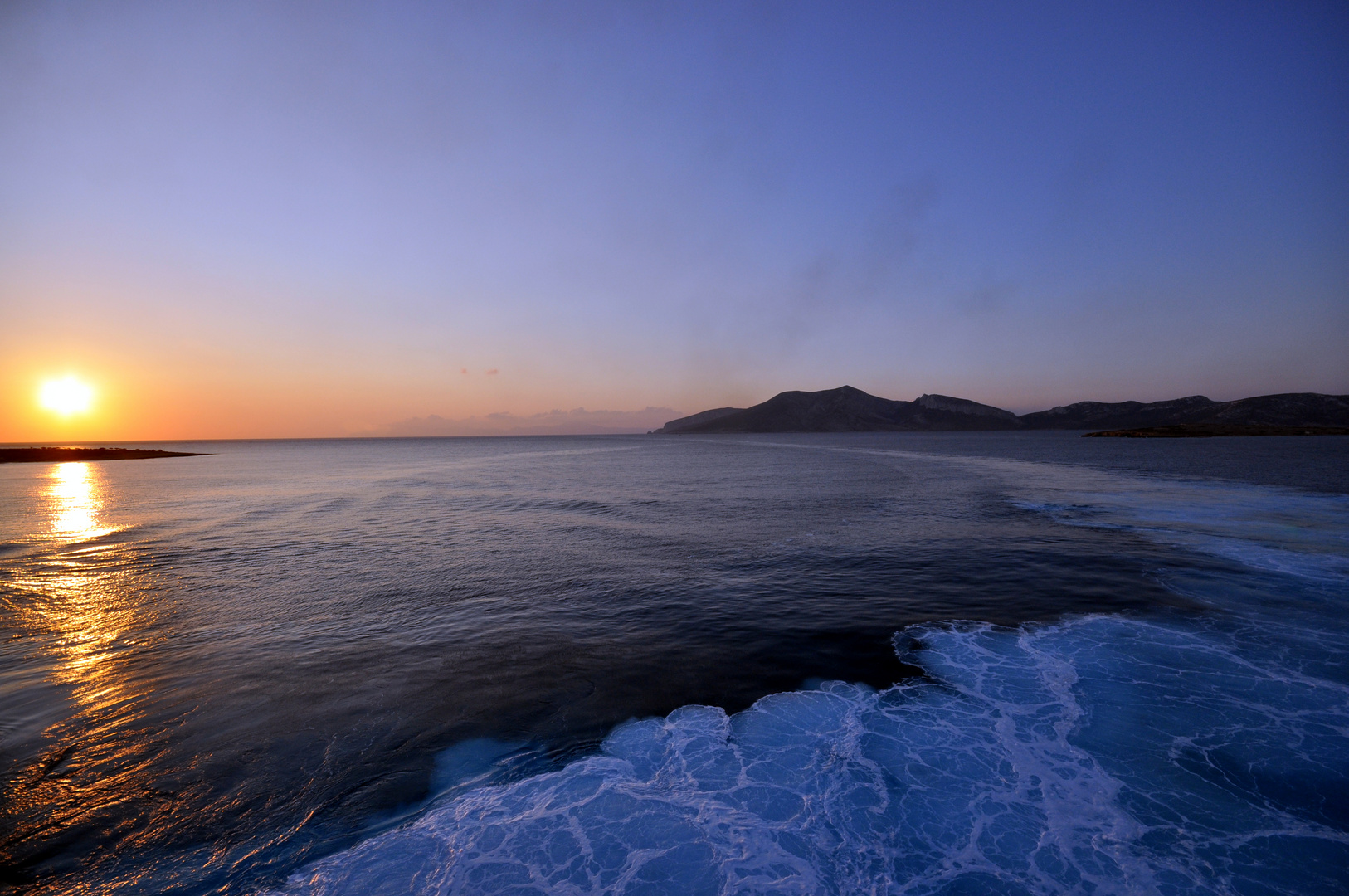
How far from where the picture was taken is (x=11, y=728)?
10.6m

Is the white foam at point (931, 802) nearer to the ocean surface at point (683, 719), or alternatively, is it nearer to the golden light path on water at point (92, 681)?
the ocean surface at point (683, 719)

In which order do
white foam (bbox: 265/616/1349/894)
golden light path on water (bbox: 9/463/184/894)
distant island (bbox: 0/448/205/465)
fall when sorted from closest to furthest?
1. white foam (bbox: 265/616/1349/894)
2. golden light path on water (bbox: 9/463/184/894)
3. distant island (bbox: 0/448/205/465)

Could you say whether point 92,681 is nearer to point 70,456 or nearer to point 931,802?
point 931,802

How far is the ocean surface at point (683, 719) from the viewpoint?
24.8 feet

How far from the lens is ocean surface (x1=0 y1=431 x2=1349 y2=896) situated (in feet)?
24.8

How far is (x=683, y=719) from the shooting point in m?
11.2

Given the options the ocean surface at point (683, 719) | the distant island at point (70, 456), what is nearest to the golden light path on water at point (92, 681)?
the ocean surface at point (683, 719)

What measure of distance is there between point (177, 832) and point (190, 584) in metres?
17.2

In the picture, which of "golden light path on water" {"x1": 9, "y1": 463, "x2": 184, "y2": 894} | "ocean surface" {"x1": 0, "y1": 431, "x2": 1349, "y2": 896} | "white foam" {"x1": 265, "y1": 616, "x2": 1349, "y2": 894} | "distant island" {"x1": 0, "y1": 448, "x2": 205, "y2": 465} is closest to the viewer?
"white foam" {"x1": 265, "y1": 616, "x2": 1349, "y2": 894}

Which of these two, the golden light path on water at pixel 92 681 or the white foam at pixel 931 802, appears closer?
the white foam at pixel 931 802

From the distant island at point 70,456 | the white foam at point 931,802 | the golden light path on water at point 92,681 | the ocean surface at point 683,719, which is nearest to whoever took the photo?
the white foam at point 931,802

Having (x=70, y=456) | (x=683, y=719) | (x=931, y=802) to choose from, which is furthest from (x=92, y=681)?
(x=70, y=456)

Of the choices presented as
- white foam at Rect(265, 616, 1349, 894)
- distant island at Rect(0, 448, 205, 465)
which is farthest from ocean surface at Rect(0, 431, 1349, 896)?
distant island at Rect(0, 448, 205, 465)

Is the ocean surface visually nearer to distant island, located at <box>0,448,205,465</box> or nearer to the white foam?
the white foam
